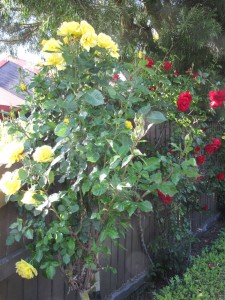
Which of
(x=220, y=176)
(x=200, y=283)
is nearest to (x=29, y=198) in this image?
(x=200, y=283)

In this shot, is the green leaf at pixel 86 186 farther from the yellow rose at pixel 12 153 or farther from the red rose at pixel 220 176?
the red rose at pixel 220 176

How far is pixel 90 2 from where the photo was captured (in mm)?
3576

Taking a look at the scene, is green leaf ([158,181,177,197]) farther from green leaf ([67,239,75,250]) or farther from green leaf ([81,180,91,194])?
green leaf ([67,239,75,250])

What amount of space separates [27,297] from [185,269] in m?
1.69

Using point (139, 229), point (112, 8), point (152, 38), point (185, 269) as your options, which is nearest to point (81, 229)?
point (139, 229)

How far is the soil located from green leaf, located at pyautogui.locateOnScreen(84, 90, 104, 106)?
6.72 feet

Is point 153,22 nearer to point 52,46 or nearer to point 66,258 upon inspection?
point 52,46

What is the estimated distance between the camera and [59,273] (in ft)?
7.93

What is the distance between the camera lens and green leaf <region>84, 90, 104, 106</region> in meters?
1.70

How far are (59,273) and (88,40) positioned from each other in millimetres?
1423

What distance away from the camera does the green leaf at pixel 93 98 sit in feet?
5.59

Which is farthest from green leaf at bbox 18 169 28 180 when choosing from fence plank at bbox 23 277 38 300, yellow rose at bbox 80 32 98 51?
fence plank at bbox 23 277 38 300

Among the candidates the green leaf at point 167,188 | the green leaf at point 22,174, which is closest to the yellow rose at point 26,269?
the green leaf at point 22,174

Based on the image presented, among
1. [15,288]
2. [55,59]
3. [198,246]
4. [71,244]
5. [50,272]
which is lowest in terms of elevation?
[198,246]
